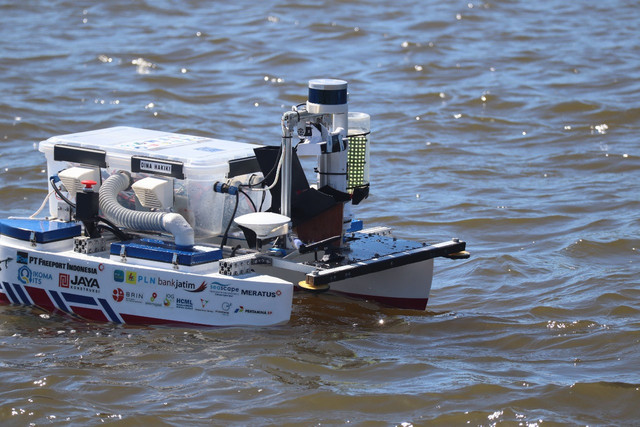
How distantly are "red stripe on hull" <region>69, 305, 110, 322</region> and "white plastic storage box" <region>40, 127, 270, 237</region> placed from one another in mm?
922

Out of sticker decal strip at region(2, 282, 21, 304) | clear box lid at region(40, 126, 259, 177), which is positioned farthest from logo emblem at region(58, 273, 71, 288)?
clear box lid at region(40, 126, 259, 177)

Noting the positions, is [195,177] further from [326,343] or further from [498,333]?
[498,333]

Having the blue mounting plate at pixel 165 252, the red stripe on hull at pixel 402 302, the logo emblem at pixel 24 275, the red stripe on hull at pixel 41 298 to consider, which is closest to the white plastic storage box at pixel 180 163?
the blue mounting plate at pixel 165 252

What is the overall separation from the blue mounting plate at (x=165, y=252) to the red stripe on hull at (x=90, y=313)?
21.0 inches

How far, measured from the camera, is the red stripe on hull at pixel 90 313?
8.35 meters

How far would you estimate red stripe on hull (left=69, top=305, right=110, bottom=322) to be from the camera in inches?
329

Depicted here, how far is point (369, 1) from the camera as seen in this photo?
24078 mm

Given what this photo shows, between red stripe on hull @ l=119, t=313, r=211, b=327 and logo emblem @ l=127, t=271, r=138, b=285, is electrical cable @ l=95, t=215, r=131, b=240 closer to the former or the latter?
logo emblem @ l=127, t=271, r=138, b=285

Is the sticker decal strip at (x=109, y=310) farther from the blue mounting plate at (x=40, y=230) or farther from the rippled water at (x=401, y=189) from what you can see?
the blue mounting plate at (x=40, y=230)

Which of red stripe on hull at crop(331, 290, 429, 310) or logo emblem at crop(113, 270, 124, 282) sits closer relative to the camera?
logo emblem at crop(113, 270, 124, 282)

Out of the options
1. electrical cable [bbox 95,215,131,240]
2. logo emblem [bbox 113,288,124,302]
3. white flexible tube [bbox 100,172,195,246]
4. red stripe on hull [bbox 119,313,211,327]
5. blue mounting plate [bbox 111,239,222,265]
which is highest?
white flexible tube [bbox 100,172,195,246]

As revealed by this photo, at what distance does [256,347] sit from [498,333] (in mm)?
1969

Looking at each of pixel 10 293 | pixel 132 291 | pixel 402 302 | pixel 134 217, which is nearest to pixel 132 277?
pixel 132 291

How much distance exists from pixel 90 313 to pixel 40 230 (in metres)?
0.79
